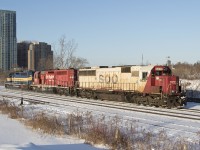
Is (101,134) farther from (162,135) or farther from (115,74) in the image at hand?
(115,74)

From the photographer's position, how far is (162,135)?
1191 centimetres

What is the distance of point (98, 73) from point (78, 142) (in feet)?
70.2

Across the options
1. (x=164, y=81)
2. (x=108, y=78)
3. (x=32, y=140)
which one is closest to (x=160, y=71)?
(x=164, y=81)

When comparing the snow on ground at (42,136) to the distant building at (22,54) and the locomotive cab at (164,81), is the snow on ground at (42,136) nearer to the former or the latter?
the locomotive cab at (164,81)

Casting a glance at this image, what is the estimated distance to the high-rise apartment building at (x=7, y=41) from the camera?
122m

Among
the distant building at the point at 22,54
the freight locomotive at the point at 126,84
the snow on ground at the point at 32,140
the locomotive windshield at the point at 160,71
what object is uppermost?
the distant building at the point at 22,54

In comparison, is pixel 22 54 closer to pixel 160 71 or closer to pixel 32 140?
pixel 160 71

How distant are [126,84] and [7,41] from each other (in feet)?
338

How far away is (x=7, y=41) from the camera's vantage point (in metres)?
124

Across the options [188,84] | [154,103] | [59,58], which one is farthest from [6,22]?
[154,103]

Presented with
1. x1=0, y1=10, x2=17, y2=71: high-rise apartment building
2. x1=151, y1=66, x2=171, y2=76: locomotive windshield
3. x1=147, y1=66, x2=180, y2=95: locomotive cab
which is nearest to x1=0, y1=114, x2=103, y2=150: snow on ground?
x1=147, y1=66, x2=180, y2=95: locomotive cab

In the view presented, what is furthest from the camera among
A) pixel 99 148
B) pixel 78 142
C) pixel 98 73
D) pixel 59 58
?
pixel 59 58

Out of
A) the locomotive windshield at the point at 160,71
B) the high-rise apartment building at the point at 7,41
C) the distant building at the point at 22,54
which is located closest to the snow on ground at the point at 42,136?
the locomotive windshield at the point at 160,71

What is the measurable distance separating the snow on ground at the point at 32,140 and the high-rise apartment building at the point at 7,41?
10844 centimetres
